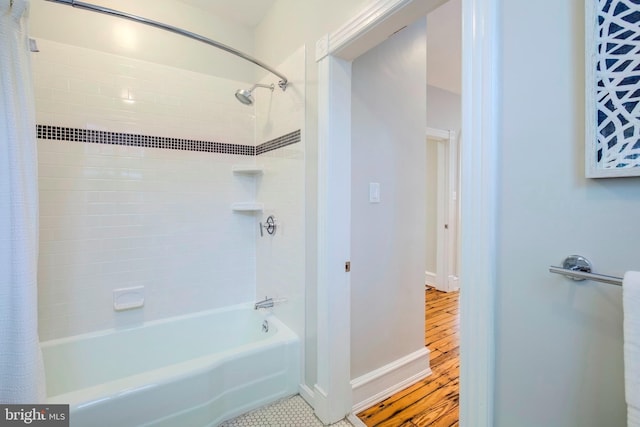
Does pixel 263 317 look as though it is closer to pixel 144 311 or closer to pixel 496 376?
pixel 144 311

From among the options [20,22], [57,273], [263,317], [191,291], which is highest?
[20,22]

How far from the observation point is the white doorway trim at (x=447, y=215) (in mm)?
3861

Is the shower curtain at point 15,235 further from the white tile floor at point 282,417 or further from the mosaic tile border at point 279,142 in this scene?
the mosaic tile border at point 279,142

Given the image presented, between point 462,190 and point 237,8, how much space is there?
7.14 feet

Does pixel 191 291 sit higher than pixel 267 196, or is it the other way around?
pixel 267 196

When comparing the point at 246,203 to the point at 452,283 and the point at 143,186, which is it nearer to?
the point at 143,186

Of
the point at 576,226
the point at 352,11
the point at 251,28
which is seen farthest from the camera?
the point at 251,28

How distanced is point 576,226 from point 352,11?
4.22 ft

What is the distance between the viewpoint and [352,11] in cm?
135

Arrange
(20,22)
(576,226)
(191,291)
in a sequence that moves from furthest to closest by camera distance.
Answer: (191,291) < (20,22) < (576,226)

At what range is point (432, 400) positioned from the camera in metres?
1.77

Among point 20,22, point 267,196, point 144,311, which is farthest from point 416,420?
point 20,22

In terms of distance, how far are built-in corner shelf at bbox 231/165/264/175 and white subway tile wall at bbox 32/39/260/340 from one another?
50 mm

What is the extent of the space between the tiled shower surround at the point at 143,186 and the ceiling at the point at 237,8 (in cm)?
48
